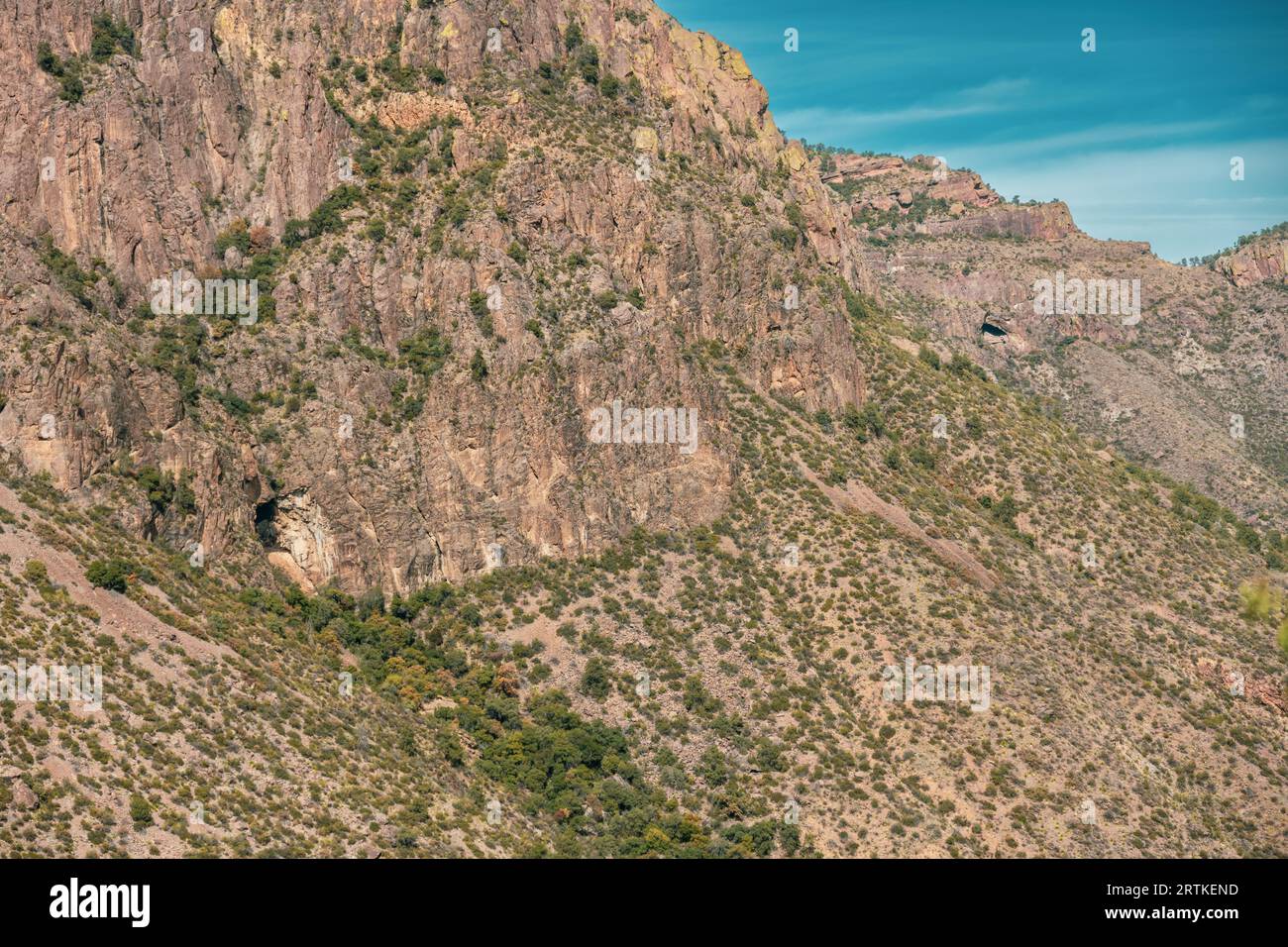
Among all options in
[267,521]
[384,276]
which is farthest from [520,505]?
[384,276]

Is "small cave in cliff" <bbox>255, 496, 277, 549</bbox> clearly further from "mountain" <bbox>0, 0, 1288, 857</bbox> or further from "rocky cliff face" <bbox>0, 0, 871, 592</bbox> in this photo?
"mountain" <bbox>0, 0, 1288, 857</bbox>

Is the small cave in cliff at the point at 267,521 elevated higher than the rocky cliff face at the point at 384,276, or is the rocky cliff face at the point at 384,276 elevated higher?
the rocky cliff face at the point at 384,276

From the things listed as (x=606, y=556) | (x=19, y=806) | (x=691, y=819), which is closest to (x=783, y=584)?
(x=606, y=556)

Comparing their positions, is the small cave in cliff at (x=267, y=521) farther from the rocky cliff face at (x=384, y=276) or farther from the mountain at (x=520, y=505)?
the mountain at (x=520, y=505)

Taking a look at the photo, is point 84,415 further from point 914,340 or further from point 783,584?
point 914,340

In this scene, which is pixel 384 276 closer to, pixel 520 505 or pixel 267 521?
pixel 520 505

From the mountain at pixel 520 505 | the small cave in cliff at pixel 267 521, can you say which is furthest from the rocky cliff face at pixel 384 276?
the mountain at pixel 520 505

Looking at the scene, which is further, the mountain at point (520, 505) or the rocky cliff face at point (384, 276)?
the rocky cliff face at point (384, 276)

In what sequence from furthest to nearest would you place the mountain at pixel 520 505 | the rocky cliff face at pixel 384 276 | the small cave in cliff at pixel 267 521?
the small cave in cliff at pixel 267 521 < the rocky cliff face at pixel 384 276 < the mountain at pixel 520 505

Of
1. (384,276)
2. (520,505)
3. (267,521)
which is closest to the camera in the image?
(267,521)
